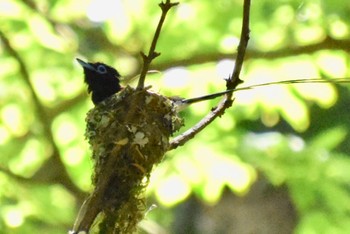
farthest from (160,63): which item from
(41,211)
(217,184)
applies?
(41,211)

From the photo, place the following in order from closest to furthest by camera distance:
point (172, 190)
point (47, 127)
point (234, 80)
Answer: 1. point (234, 80)
2. point (47, 127)
3. point (172, 190)

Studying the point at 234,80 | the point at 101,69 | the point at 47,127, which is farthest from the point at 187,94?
the point at 234,80

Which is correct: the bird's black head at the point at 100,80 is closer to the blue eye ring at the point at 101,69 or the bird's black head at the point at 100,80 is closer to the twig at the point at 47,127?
the blue eye ring at the point at 101,69

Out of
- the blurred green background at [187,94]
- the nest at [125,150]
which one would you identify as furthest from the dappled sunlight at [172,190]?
the nest at [125,150]

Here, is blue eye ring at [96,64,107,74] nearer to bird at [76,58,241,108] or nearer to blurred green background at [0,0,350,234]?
bird at [76,58,241,108]

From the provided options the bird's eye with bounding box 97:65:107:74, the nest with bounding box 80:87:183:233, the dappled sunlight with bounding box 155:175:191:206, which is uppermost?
the bird's eye with bounding box 97:65:107:74

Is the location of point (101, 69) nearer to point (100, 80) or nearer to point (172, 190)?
point (100, 80)

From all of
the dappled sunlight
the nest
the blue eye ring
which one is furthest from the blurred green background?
the nest
